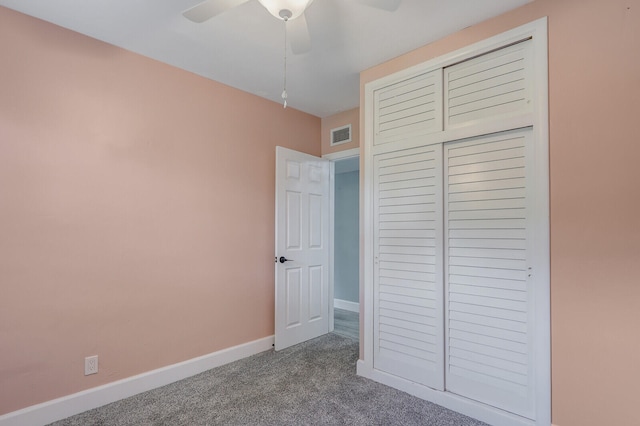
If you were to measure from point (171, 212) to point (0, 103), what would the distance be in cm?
119

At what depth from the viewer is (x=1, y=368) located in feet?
6.26

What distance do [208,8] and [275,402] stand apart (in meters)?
2.42

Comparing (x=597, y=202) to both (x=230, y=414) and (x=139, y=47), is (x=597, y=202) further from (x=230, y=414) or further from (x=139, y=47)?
(x=139, y=47)

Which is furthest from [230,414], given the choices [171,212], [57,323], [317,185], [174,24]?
[174,24]

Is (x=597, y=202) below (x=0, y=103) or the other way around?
below

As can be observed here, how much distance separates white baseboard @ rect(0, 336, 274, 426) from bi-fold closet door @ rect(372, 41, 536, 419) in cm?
139

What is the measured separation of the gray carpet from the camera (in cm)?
208

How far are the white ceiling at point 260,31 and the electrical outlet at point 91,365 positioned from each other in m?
2.22

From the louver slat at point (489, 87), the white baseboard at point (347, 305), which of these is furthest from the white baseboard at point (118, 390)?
the louver slat at point (489, 87)

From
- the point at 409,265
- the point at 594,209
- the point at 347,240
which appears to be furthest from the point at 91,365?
the point at 347,240

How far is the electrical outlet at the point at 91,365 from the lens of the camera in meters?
2.21

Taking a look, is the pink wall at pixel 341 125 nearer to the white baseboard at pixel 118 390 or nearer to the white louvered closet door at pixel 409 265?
the white louvered closet door at pixel 409 265

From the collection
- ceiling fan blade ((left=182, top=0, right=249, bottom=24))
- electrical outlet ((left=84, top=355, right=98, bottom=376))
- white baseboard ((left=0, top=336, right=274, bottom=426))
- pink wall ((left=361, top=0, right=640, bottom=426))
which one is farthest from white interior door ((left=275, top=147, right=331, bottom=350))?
pink wall ((left=361, top=0, right=640, bottom=426))

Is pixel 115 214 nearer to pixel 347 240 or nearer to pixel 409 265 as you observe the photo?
pixel 409 265
